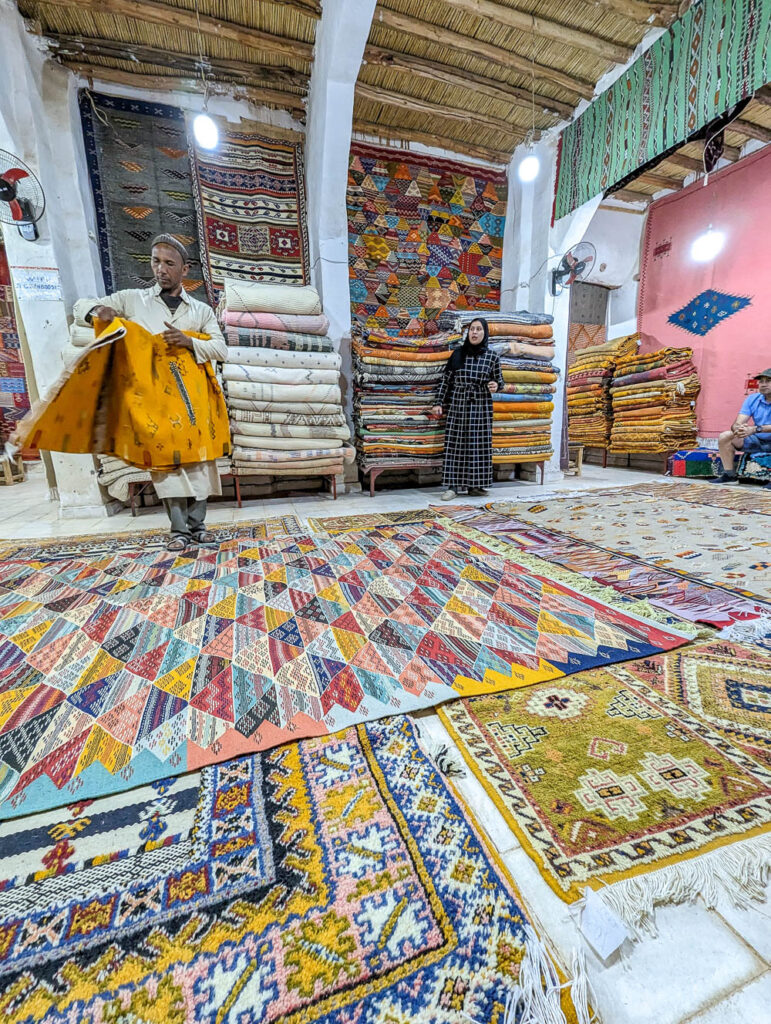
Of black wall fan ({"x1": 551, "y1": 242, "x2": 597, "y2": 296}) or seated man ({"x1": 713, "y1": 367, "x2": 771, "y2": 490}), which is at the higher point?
black wall fan ({"x1": 551, "y1": 242, "x2": 597, "y2": 296})

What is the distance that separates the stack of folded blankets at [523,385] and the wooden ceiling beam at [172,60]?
8.97ft

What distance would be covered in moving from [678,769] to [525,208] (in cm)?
581

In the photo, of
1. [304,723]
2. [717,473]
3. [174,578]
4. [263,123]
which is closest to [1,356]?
[263,123]

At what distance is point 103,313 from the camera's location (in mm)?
2312

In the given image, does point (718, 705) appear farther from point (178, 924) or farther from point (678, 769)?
point (178, 924)

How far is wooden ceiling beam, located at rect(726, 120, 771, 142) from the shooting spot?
195 inches

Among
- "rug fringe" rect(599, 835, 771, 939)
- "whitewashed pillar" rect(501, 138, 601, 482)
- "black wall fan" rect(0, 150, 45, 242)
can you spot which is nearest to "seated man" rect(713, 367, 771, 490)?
"whitewashed pillar" rect(501, 138, 601, 482)

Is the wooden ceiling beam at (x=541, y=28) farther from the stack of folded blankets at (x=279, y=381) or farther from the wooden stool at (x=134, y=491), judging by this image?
the wooden stool at (x=134, y=491)

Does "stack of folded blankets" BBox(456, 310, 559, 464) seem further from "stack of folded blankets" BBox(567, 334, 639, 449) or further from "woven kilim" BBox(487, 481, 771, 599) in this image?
"stack of folded blankets" BBox(567, 334, 639, 449)

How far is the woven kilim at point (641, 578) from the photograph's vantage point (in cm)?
162

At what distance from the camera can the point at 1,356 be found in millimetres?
6852

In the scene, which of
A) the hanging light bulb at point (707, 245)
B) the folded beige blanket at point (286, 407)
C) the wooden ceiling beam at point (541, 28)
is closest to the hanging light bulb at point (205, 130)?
the folded beige blanket at point (286, 407)

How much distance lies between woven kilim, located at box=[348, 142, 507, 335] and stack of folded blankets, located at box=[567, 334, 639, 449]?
9.82 ft

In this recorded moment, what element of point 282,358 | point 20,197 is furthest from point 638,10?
point 20,197
